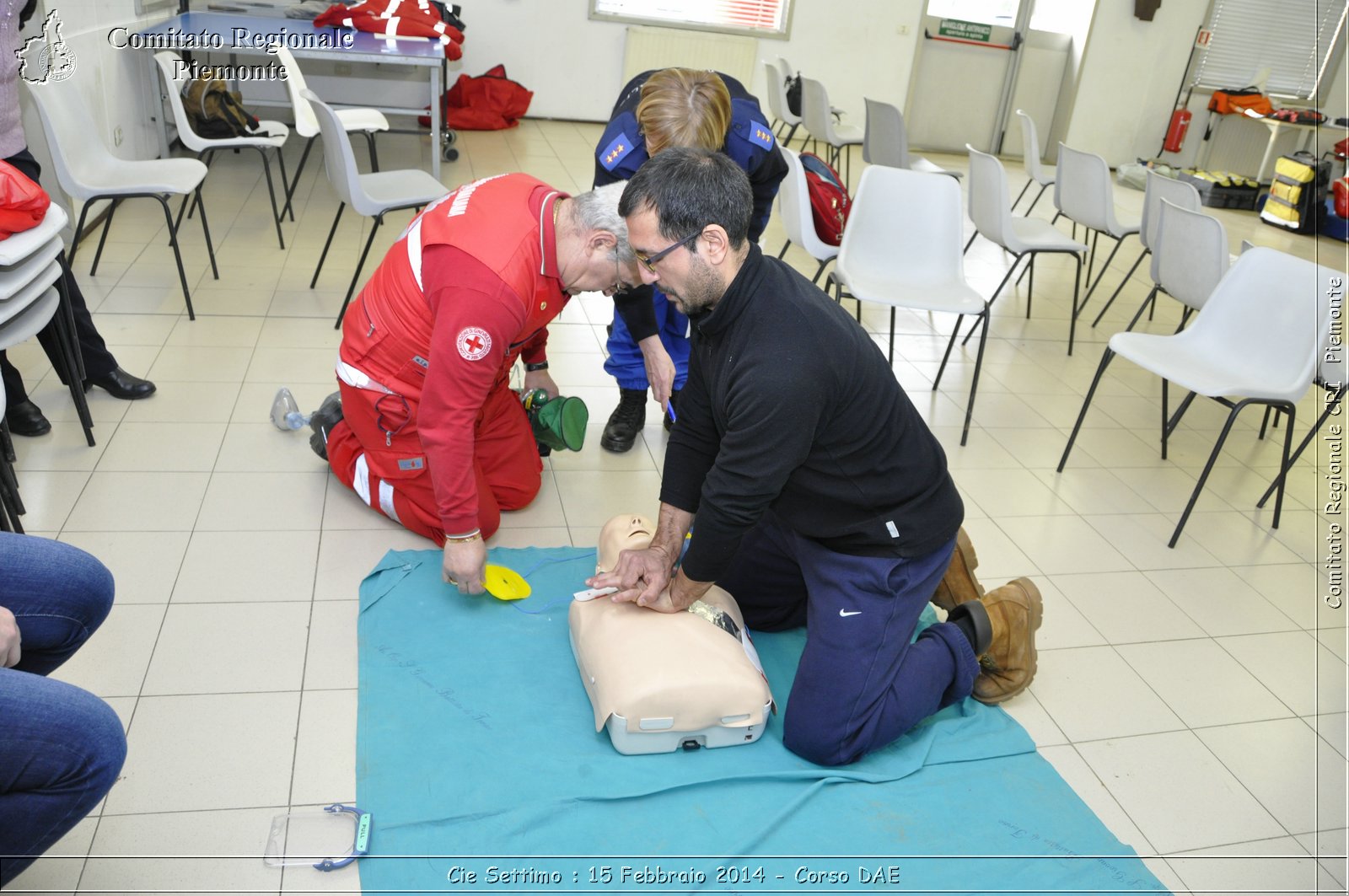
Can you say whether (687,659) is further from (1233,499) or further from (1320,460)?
(1320,460)

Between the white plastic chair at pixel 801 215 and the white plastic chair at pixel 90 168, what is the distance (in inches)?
86.7

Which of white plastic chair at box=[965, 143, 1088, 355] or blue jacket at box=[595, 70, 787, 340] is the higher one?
blue jacket at box=[595, 70, 787, 340]

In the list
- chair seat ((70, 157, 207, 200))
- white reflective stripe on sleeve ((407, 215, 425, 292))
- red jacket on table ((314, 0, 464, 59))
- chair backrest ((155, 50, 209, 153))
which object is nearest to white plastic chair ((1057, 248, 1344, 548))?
white reflective stripe on sleeve ((407, 215, 425, 292))

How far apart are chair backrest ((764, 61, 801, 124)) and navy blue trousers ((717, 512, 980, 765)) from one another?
202 inches

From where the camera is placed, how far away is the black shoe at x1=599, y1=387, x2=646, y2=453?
9.89 feet

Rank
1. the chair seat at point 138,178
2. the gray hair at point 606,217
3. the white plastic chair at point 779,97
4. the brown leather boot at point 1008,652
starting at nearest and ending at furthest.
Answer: the gray hair at point 606,217 < the brown leather boot at point 1008,652 < the chair seat at point 138,178 < the white plastic chair at point 779,97

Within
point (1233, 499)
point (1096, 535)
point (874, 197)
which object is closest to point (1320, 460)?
point (1233, 499)

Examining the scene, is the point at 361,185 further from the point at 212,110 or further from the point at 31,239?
the point at 31,239

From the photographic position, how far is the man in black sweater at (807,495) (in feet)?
5.31

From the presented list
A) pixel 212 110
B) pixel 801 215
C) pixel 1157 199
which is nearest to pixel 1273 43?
pixel 1157 199

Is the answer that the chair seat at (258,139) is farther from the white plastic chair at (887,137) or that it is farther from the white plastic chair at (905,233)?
the white plastic chair at (887,137)

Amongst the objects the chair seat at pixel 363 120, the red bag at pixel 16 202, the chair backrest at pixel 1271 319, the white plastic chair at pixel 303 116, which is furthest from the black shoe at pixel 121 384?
the chair backrest at pixel 1271 319

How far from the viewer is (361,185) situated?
11.9 ft

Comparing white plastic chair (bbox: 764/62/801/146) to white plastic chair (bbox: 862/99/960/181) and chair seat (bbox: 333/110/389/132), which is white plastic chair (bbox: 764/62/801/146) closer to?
white plastic chair (bbox: 862/99/960/181)
